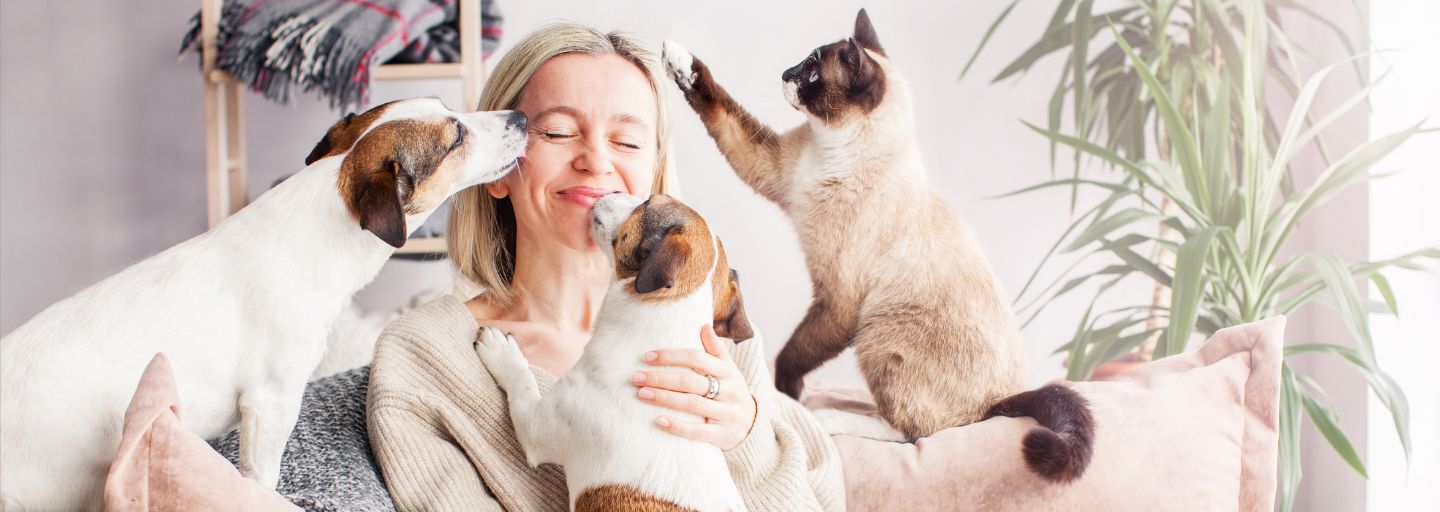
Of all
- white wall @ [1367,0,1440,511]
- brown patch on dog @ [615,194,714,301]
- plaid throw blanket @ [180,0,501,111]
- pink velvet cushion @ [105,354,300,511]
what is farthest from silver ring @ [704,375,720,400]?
white wall @ [1367,0,1440,511]

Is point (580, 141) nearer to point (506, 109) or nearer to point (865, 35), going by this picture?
point (506, 109)

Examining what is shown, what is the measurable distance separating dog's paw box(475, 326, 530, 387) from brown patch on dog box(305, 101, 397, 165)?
36 centimetres

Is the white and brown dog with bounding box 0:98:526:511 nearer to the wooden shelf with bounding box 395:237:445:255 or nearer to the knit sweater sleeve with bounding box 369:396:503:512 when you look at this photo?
the knit sweater sleeve with bounding box 369:396:503:512

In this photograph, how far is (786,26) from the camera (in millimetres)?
1948

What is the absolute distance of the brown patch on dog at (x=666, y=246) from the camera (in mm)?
1061

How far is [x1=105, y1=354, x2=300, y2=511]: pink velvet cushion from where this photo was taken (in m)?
0.81

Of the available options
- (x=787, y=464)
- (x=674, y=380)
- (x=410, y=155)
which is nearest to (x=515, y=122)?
(x=410, y=155)

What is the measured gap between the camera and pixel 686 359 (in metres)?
1.08

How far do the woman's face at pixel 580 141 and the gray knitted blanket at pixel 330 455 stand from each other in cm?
37

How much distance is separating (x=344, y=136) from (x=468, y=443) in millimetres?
423

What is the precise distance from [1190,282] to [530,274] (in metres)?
1.09

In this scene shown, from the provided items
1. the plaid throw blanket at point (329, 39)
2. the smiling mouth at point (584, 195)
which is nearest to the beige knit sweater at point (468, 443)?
the smiling mouth at point (584, 195)

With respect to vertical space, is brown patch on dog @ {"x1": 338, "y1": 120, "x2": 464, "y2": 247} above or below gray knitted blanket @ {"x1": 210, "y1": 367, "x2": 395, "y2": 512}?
above

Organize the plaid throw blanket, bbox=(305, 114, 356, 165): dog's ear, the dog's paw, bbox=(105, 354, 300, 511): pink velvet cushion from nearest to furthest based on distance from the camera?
bbox=(105, 354, 300, 511): pink velvet cushion
bbox=(305, 114, 356, 165): dog's ear
the dog's paw
the plaid throw blanket
